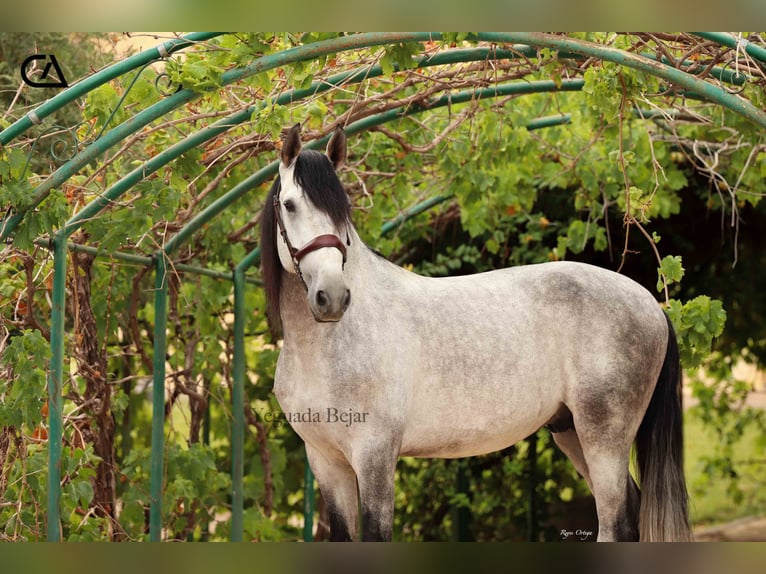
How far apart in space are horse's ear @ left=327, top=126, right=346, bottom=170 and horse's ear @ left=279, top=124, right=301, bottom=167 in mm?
118

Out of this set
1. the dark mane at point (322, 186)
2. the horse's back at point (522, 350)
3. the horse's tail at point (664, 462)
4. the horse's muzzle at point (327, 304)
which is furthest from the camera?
the horse's tail at point (664, 462)

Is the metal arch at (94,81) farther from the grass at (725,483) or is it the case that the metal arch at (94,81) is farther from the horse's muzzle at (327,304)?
the grass at (725,483)

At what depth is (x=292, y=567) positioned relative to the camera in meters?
2.98

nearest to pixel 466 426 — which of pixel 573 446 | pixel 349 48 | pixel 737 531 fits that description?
pixel 573 446

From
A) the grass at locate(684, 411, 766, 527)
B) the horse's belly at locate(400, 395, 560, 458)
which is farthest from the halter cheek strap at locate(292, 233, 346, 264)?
the grass at locate(684, 411, 766, 527)

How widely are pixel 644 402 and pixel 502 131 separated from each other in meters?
2.33

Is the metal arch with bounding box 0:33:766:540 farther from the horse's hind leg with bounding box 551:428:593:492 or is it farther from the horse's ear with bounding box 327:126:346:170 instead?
the horse's hind leg with bounding box 551:428:593:492

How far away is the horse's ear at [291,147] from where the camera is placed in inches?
130

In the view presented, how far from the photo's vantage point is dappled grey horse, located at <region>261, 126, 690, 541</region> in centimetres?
332

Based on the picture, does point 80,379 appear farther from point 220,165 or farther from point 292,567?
point 292,567

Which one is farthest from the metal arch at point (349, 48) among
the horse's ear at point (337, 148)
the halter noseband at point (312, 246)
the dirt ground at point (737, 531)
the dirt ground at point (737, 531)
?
the dirt ground at point (737, 531)

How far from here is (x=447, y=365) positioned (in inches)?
139

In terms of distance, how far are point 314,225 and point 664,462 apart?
153 centimetres
